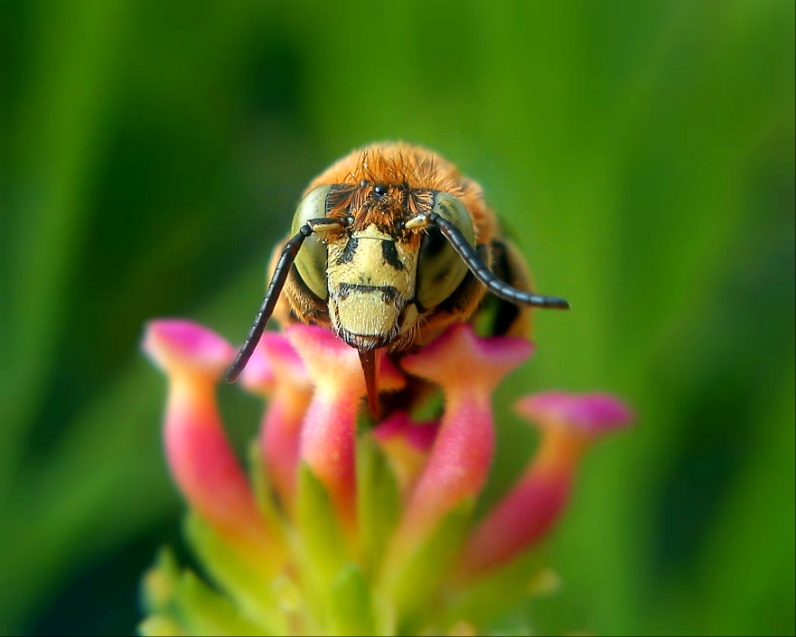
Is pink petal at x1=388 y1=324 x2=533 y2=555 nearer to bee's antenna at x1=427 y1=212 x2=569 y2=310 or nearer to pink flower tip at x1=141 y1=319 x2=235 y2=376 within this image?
bee's antenna at x1=427 y1=212 x2=569 y2=310

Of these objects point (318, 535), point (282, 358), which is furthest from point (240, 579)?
point (282, 358)

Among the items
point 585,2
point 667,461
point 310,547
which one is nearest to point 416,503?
point 310,547

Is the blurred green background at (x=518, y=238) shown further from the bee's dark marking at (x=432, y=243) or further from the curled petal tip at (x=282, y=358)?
the bee's dark marking at (x=432, y=243)

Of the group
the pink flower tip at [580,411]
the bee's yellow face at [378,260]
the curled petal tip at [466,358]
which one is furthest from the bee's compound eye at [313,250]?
the pink flower tip at [580,411]

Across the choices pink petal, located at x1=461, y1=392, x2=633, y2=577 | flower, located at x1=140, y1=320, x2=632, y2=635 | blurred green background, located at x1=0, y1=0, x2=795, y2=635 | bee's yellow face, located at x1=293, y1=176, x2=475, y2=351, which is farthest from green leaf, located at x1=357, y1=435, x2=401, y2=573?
blurred green background, located at x1=0, y1=0, x2=795, y2=635

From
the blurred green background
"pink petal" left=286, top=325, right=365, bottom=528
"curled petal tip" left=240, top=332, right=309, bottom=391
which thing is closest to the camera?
"pink petal" left=286, top=325, right=365, bottom=528

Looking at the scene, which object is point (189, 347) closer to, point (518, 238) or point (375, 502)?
point (375, 502)
